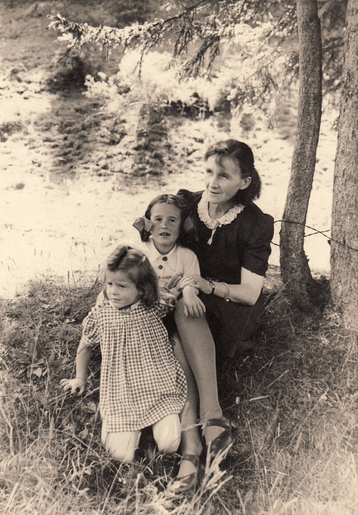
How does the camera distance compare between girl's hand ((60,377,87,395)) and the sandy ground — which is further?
the sandy ground

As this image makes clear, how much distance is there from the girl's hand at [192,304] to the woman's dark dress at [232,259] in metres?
0.26

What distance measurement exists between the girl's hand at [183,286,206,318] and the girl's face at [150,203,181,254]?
400mm

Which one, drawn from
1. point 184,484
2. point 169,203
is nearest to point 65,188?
point 169,203

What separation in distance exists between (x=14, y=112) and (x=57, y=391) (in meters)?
6.54

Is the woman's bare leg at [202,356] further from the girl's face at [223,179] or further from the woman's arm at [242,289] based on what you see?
the girl's face at [223,179]

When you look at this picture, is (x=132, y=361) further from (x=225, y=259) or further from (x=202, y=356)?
(x=225, y=259)

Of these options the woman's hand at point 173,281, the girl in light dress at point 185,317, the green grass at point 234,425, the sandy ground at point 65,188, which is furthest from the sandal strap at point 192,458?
the sandy ground at point 65,188

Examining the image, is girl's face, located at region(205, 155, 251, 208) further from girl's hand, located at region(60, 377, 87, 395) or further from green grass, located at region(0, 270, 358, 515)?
girl's hand, located at region(60, 377, 87, 395)

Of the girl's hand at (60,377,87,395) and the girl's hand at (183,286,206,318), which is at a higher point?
the girl's hand at (183,286,206,318)

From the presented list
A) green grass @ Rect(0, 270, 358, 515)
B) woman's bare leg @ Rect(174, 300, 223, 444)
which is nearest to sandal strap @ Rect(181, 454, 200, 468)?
green grass @ Rect(0, 270, 358, 515)

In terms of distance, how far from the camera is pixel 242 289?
3.08m

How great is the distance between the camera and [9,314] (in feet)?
12.0

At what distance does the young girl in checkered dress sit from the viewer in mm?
2656

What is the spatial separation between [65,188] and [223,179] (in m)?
4.33
